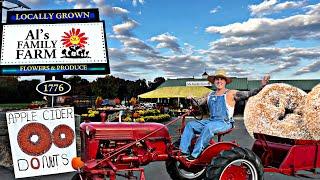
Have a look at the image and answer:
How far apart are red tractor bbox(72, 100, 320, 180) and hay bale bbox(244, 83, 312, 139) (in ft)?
14.7

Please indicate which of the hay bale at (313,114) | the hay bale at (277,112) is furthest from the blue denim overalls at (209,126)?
the hay bale at (277,112)

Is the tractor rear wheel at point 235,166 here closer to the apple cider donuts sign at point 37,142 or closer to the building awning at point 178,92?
the apple cider donuts sign at point 37,142

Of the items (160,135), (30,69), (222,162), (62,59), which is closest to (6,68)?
(30,69)

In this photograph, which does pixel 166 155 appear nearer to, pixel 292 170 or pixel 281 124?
pixel 292 170

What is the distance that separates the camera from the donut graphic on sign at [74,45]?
1234 cm

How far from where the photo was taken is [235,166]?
611cm

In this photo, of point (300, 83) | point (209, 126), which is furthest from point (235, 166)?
point (300, 83)

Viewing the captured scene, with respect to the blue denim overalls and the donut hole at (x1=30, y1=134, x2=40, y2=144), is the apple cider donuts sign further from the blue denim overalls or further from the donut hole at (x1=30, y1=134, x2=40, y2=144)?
the blue denim overalls

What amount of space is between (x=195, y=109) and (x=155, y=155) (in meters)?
0.92

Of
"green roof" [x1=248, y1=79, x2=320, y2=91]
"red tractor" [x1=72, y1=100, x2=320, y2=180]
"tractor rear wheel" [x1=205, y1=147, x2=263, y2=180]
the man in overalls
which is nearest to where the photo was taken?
"tractor rear wheel" [x1=205, y1=147, x2=263, y2=180]

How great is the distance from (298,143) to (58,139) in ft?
14.7

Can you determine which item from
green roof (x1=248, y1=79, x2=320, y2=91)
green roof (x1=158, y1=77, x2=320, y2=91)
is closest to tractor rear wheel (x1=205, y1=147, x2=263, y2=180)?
green roof (x1=158, y1=77, x2=320, y2=91)

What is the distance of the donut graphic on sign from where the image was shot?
40.5ft

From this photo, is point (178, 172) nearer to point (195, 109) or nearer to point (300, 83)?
point (195, 109)
